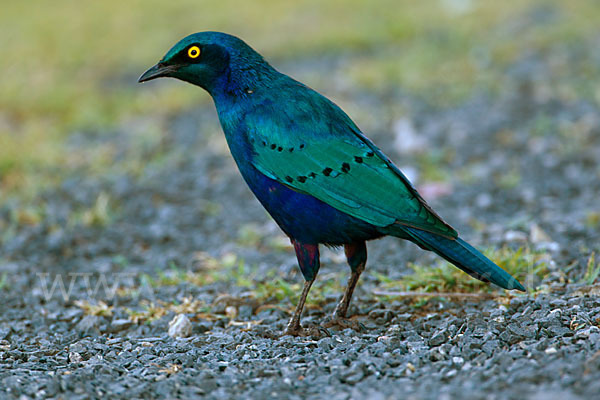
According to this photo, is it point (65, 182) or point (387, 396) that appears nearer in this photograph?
point (387, 396)

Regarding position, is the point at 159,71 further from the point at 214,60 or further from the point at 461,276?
the point at 461,276

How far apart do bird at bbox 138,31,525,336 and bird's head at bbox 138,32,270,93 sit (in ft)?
0.05

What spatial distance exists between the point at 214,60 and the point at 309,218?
1031 mm

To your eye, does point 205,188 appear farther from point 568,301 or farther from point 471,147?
point 568,301

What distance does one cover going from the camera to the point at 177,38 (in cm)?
1245

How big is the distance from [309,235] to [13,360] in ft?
4.77

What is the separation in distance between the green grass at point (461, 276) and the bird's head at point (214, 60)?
1.38m

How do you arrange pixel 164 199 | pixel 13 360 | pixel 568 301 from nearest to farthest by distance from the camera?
pixel 13 360 → pixel 568 301 → pixel 164 199

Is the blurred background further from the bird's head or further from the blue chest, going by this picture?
the bird's head

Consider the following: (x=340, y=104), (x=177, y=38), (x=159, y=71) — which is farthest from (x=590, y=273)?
(x=177, y=38)

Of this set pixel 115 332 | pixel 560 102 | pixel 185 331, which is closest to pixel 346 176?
pixel 185 331

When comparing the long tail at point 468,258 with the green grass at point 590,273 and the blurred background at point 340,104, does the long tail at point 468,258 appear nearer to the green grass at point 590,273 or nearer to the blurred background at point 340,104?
the green grass at point 590,273

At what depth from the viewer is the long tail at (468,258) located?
3.32 meters

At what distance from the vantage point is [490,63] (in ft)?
31.0
